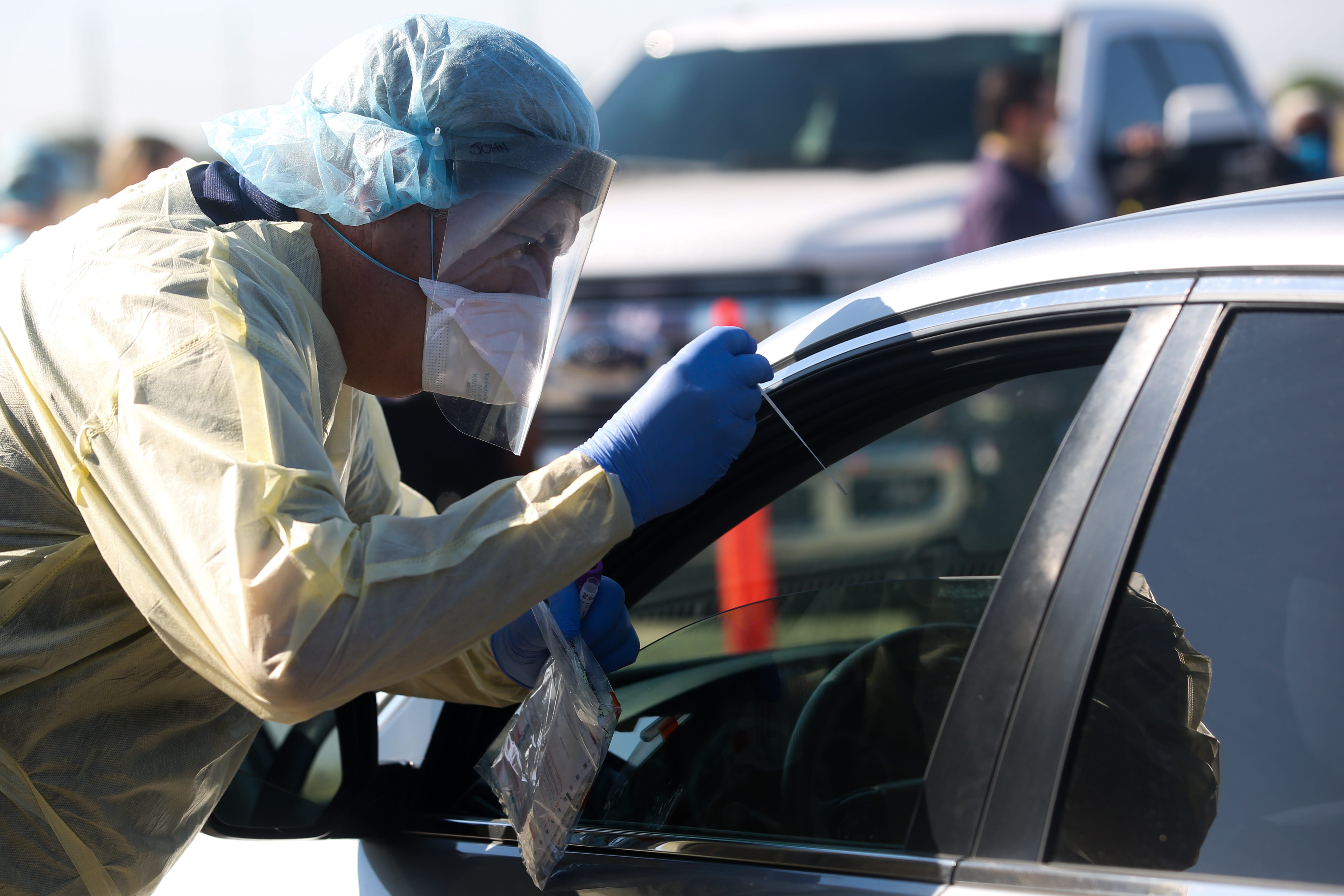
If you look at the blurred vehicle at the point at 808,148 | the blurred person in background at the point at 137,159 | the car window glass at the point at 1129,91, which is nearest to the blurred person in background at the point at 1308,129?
the blurred vehicle at the point at 808,148

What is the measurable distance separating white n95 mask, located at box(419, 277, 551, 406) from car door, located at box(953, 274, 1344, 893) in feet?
2.82

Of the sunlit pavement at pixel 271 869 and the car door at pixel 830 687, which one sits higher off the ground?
the car door at pixel 830 687

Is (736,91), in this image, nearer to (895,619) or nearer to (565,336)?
(565,336)

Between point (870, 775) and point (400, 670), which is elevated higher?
point (870, 775)

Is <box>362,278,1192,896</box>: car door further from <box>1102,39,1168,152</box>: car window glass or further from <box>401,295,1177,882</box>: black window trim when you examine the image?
<box>1102,39,1168,152</box>: car window glass

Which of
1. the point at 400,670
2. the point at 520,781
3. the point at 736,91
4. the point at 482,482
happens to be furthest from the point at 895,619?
the point at 736,91

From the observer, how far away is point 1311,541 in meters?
1.06

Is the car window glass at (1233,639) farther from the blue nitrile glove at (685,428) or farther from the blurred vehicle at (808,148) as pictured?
the blurred vehicle at (808,148)

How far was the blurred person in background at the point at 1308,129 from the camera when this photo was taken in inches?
280

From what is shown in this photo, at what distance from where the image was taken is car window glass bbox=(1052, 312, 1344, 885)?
1.04 metres

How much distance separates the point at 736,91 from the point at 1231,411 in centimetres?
546

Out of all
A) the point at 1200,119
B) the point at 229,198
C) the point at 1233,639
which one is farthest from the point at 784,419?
the point at 1200,119

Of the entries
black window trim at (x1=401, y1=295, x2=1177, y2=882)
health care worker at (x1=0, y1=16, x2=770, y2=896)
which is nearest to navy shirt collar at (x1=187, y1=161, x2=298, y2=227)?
health care worker at (x1=0, y1=16, x2=770, y2=896)

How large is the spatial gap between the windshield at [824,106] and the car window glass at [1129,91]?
0.36 meters
